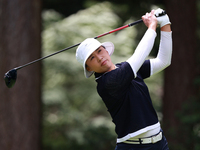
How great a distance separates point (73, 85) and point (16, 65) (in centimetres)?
338

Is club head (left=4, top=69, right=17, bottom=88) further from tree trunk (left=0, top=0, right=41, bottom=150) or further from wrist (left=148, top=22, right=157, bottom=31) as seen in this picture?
tree trunk (left=0, top=0, right=41, bottom=150)

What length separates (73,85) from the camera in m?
8.30

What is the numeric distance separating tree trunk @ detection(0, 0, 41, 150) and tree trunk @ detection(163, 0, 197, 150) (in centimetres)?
278

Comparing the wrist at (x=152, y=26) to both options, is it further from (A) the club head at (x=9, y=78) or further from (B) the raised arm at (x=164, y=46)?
(A) the club head at (x=9, y=78)

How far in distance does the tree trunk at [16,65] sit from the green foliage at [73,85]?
2381mm

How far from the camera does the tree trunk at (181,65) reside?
601cm

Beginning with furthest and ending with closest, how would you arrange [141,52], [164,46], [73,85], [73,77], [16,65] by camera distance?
[73,85] → [73,77] → [16,65] → [164,46] → [141,52]

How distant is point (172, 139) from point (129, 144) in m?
3.90

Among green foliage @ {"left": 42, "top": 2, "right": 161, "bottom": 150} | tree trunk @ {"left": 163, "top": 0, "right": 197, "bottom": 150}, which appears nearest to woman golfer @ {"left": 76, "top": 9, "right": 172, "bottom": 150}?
tree trunk @ {"left": 163, "top": 0, "right": 197, "bottom": 150}

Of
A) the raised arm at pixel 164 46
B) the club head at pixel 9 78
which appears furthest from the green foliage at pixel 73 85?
the raised arm at pixel 164 46

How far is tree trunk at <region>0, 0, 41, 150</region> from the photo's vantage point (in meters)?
5.04

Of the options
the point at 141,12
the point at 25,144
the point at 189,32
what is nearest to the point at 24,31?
the point at 25,144

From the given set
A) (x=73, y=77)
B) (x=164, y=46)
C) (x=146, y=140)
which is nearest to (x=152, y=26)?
(x=164, y=46)

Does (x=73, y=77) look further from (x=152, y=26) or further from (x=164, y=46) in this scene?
(x=152, y=26)
